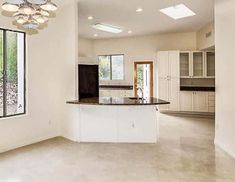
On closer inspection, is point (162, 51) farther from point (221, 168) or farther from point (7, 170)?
point (7, 170)

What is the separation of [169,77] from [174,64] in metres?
0.51

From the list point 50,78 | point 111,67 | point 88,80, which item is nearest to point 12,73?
point 50,78

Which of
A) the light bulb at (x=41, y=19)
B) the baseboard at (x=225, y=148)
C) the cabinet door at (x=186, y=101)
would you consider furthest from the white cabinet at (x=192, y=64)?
the light bulb at (x=41, y=19)

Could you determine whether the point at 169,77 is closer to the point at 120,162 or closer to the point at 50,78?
the point at 50,78

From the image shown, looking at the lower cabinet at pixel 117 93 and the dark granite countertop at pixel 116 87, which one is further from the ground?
the dark granite countertop at pixel 116 87

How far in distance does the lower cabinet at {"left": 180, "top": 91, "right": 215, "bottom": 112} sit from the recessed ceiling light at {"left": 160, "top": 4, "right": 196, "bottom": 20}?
2.95 m

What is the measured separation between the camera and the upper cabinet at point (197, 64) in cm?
877

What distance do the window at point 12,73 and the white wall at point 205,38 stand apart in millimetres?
5439

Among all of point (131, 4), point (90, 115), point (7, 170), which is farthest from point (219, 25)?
point (7, 170)

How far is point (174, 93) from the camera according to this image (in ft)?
29.3

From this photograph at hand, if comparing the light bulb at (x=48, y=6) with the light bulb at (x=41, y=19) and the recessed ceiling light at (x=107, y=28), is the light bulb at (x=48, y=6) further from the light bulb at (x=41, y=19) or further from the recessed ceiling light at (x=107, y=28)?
the recessed ceiling light at (x=107, y=28)

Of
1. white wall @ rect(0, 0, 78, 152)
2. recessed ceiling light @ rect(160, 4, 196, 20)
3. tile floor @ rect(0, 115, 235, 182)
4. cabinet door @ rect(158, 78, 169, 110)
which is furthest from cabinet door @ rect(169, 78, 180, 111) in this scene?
white wall @ rect(0, 0, 78, 152)

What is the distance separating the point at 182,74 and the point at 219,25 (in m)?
4.32

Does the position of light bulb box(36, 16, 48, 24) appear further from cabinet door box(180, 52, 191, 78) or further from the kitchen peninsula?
cabinet door box(180, 52, 191, 78)
